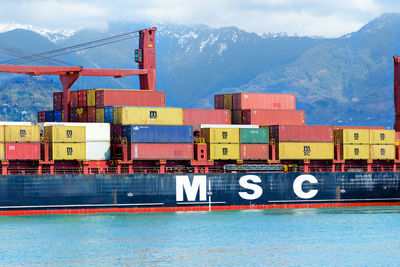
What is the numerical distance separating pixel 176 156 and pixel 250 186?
6617mm

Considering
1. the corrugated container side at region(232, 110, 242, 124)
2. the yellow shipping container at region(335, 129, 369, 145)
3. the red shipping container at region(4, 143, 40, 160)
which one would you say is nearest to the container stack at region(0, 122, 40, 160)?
the red shipping container at region(4, 143, 40, 160)

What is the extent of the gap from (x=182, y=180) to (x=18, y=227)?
1311 centimetres

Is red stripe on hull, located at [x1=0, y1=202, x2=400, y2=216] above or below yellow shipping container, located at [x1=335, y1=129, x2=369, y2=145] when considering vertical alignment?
below

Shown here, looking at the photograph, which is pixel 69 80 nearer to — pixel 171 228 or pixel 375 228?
pixel 171 228

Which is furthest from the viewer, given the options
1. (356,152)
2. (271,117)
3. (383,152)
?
(383,152)

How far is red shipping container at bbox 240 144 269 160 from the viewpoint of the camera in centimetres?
6047

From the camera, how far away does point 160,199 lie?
58.8 meters

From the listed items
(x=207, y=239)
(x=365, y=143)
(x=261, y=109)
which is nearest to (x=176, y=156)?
(x=261, y=109)

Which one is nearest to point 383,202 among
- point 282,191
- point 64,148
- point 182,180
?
point 282,191

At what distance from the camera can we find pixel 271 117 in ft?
210

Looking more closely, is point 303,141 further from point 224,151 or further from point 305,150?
point 224,151

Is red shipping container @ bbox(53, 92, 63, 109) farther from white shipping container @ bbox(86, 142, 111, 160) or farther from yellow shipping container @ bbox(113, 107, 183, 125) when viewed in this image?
white shipping container @ bbox(86, 142, 111, 160)

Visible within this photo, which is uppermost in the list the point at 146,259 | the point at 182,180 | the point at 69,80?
the point at 69,80

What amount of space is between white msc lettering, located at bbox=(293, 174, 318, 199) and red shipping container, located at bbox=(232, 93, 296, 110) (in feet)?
21.4
